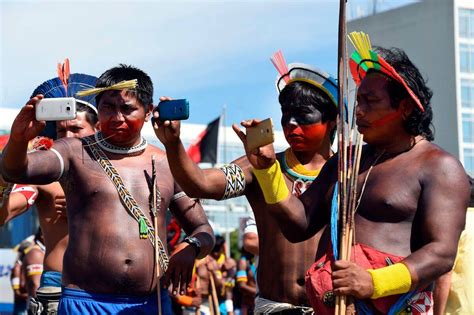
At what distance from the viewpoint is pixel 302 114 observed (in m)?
6.24

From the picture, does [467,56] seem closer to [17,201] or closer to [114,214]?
[17,201]

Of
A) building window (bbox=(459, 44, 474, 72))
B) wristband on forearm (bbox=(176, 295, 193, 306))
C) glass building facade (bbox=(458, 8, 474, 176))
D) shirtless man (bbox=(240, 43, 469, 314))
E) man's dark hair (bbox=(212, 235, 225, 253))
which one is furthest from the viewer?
building window (bbox=(459, 44, 474, 72))

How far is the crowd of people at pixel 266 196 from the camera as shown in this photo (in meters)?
4.72

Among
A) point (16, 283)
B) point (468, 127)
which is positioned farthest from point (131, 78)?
point (468, 127)

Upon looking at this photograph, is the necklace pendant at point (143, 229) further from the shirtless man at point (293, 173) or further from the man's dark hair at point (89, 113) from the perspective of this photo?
the man's dark hair at point (89, 113)

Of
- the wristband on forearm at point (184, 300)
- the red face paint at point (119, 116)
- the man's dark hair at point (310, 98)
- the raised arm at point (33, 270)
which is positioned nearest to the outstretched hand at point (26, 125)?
the red face paint at point (119, 116)

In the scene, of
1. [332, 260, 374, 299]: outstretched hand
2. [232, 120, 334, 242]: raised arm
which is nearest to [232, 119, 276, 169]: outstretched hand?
[232, 120, 334, 242]: raised arm

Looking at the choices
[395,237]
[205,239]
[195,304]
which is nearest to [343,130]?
[395,237]

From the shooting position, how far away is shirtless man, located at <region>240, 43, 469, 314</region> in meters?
4.58

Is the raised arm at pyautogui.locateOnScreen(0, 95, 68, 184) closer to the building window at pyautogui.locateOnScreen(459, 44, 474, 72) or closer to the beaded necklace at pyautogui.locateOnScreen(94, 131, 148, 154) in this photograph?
the beaded necklace at pyautogui.locateOnScreen(94, 131, 148, 154)

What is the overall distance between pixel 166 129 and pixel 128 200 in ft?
3.66

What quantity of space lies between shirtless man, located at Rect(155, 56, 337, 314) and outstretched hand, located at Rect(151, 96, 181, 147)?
769 millimetres

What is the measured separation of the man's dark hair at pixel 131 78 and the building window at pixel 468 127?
22849 mm

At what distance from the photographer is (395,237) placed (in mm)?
4762
